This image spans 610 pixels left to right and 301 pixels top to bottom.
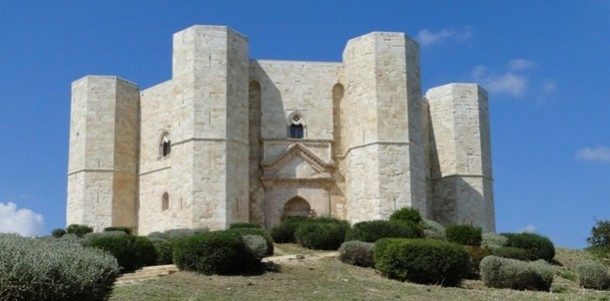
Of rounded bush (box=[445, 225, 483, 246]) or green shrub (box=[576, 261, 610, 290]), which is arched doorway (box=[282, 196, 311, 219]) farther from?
green shrub (box=[576, 261, 610, 290])

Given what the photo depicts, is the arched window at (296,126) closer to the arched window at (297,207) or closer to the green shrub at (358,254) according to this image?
the arched window at (297,207)

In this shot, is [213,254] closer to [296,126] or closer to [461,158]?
[296,126]

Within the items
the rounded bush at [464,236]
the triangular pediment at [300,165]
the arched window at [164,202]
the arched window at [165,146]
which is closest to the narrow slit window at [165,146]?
the arched window at [165,146]

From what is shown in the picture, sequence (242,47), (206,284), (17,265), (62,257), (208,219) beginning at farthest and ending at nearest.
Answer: (242,47) → (208,219) → (206,284) → (62,257) → (17,265)

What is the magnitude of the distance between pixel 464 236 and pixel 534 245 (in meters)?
2.52

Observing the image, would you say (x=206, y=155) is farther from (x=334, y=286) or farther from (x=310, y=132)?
(x=334, y=286)

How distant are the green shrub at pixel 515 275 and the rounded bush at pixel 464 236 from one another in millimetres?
7195

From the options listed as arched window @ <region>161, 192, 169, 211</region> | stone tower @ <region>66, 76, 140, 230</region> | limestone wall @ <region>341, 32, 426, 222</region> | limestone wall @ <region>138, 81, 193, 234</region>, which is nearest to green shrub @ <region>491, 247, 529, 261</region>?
limestone wall @ <region>341, 32, 426, 222</region>

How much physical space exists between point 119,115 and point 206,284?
22970 mm

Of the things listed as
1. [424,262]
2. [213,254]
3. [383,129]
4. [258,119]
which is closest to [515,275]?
[424,262]

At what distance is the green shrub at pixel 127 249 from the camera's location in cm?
1944

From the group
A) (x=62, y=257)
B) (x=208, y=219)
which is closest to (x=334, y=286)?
(x=62, y=257)

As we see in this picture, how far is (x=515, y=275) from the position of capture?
769 inches

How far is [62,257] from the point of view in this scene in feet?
45.1
